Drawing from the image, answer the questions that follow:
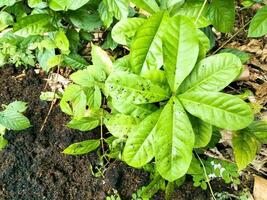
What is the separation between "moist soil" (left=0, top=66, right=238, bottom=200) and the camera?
1586 mm

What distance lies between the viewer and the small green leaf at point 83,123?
1.47 metres

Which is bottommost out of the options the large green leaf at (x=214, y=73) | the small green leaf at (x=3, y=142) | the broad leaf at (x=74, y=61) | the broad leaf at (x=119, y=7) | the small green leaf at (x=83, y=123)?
the small green leaf at (x=3, y=142)

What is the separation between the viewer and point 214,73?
1036 millimetres

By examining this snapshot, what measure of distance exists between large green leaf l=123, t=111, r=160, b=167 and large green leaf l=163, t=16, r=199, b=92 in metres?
0.13

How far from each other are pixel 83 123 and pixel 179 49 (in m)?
0.62

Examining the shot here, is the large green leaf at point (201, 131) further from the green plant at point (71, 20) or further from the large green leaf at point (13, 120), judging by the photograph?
the large green leaf at point (13, 120)

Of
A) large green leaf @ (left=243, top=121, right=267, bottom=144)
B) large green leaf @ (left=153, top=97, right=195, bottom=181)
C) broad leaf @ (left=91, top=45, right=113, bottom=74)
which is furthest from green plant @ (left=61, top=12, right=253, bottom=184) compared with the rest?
broad leaf @ (left=91, top=45, right=113, bottom=74)

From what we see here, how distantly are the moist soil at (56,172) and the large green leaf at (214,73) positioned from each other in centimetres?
68

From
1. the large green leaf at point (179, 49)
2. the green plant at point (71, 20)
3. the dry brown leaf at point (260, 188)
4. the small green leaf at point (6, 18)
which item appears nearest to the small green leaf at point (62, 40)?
the green plant at point (71, 20)

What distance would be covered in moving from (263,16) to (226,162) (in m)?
0.64

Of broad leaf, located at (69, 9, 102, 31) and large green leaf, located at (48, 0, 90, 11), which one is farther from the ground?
large green leaf, located at (48, 0, 90, 11)

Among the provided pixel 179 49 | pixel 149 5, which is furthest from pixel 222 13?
pixel 179 49

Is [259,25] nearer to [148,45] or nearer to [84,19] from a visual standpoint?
[148,45]

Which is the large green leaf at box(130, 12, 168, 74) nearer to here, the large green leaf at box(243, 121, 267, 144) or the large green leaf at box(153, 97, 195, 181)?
the large green leaf at box(153, 97, 195, 181)
